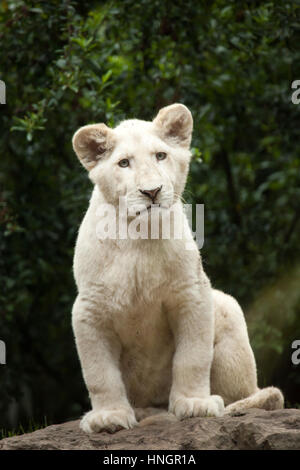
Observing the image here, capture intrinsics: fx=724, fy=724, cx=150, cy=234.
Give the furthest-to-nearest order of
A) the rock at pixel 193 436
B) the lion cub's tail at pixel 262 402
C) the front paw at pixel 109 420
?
1. the lion cub's tail at pixel 262 402
2. the front paw at pixel 109 420
3. the rock at pixel 193 436

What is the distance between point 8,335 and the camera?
896cm

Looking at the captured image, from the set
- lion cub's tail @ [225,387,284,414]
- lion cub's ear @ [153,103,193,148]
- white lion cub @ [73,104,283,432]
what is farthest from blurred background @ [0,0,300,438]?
lion cub's tail @ [225,387,284,414]

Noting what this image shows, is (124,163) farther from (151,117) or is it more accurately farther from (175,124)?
(151,117)

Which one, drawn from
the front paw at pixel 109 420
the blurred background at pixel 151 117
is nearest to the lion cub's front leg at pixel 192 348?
the front paw at pixel 109 420

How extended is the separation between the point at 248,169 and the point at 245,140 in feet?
1.34

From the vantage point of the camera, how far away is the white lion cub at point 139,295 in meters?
4.76

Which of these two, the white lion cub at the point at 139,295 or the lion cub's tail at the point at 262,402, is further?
the lion cub's tail at the point at 262,402

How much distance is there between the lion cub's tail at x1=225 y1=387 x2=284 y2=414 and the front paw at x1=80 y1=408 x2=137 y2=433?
73cm

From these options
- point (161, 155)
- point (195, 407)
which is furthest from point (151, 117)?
point (195, 407)

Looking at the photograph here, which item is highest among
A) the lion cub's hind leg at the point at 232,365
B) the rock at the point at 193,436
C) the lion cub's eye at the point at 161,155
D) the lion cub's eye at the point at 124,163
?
the lion cub's eye at the point at 161,155

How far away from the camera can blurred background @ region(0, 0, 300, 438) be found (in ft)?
24.6

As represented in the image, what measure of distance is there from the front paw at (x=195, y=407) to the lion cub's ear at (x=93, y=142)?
172 centimetres

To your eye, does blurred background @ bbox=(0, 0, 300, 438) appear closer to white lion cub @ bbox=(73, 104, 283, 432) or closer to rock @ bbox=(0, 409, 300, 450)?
white lion cub @ bbox=(73, 104, 283, 432)

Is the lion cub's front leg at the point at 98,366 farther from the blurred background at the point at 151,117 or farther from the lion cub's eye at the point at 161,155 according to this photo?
the blurred background at the point at 151,117
